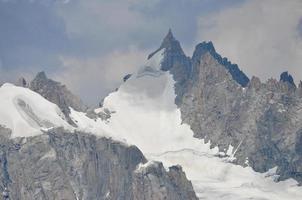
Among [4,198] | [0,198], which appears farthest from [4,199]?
[0,198]

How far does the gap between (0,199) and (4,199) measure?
29.7 ft

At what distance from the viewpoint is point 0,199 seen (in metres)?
166

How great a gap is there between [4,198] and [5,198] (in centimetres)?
125

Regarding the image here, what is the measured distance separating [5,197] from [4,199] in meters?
1.26

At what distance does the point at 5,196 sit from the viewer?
159m

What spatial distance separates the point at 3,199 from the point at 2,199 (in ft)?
12.5

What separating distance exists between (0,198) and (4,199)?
10680 mm

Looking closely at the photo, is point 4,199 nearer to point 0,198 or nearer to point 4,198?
point 4,198

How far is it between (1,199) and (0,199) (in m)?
0.79

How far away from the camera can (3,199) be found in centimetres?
15925

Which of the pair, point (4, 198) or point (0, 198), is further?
point (0, 198)

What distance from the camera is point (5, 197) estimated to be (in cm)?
15875

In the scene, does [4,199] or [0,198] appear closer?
[4,199]

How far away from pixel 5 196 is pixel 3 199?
2.74ft
